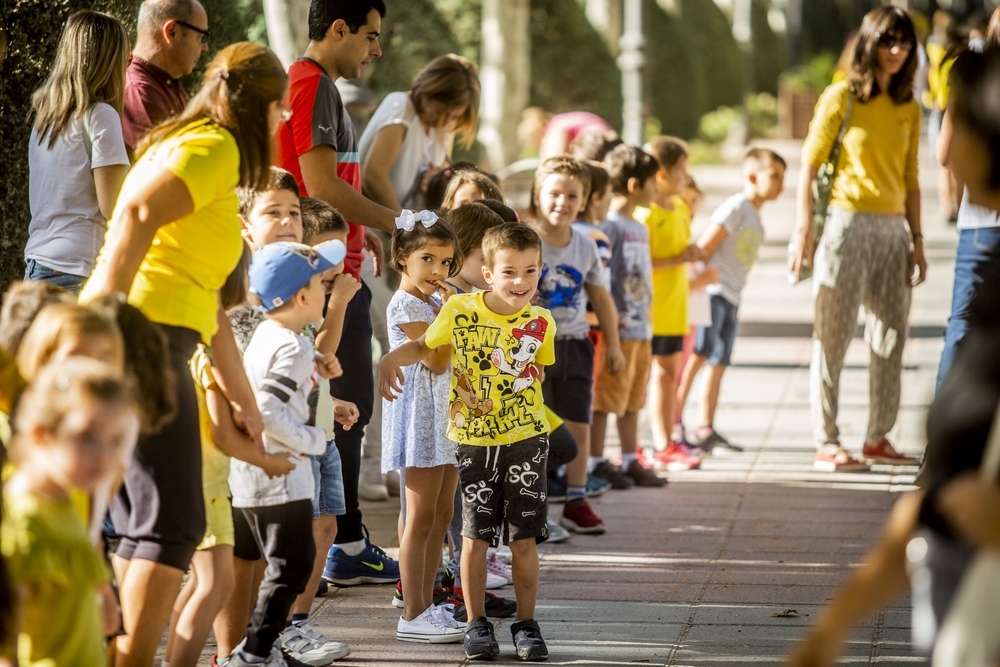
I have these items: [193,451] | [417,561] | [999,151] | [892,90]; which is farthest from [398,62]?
[999,151]

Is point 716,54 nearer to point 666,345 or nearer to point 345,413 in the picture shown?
point 666,345

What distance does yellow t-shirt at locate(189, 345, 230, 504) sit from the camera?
12.8 feet

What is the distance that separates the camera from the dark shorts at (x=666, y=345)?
748cm

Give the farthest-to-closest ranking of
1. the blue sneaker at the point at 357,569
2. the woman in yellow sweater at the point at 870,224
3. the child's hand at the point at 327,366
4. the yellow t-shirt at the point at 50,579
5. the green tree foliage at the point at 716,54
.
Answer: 1. the green tree foliage at the point at 716,54
2. the woman in yellow sweater at the point at 870,224
3. the blue sneaker at the point at 357,569
4. the child's hand at the point at 327,366
5. the yellow t-shirt at the point at 50,579

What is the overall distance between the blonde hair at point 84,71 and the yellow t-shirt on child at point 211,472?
47.1 inches

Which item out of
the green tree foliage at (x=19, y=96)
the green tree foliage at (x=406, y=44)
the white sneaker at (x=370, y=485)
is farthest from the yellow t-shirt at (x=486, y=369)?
the green tree foliage at (x=406, y=44)

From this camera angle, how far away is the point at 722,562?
5.73 meters

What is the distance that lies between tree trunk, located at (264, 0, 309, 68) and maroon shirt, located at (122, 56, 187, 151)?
3.31m

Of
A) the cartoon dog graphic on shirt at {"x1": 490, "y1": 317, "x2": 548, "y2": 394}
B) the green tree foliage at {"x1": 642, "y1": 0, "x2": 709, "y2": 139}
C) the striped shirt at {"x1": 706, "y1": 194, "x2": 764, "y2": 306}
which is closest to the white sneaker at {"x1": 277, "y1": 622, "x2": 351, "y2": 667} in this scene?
the cartoon dog graphic on shirt at {"x1": 490, "y1": 317, "x2": 548, "y2": 394}

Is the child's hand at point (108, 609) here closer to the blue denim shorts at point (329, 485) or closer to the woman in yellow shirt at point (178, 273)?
the woman in yellow shirt at point (178, 273)

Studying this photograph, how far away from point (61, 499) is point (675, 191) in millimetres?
5233

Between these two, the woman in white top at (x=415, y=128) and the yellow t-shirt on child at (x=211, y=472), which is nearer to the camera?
the yellow t-shirt on child at (x=211, y=472)

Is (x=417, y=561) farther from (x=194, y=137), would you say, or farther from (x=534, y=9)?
(x=534, y=9)

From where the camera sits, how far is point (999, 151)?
269 centimetres
